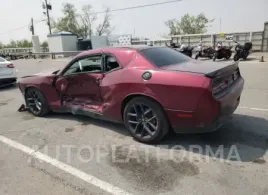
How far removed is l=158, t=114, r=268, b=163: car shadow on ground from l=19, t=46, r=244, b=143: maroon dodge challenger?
0.36m

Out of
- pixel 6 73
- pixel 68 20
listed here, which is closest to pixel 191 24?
pixel 68 20

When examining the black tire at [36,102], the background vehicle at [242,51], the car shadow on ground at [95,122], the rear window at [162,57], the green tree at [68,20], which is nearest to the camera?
the rear window at [162,57]

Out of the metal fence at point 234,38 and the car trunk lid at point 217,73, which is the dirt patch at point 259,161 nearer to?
the car trunk lid at point 217,73

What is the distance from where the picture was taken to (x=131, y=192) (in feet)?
8.68

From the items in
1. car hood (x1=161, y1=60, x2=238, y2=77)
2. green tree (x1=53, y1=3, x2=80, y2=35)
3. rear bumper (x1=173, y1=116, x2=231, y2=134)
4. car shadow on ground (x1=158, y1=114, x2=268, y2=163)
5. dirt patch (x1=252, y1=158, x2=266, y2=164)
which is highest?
green tree (x1=53, y1=3, x2=80, y2=35)

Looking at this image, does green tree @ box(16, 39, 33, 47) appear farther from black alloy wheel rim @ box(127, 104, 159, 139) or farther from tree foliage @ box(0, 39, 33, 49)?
black alloy wheel rim @ box(127, 104, 159, 139)

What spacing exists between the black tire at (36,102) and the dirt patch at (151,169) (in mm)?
2490

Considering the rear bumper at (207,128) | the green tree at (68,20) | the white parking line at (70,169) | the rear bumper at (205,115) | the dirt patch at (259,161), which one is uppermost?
the green tree at (68,20)

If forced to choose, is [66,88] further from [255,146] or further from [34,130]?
[255,146]

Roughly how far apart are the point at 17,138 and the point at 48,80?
1.32 metres

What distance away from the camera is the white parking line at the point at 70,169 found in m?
2.72

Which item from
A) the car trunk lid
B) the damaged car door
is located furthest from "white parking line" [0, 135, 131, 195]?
the car trunk lid

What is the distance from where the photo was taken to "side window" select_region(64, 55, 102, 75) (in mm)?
4273

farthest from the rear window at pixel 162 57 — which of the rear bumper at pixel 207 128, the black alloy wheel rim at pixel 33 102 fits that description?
the black alloy wheel rim at pixel 33 102
